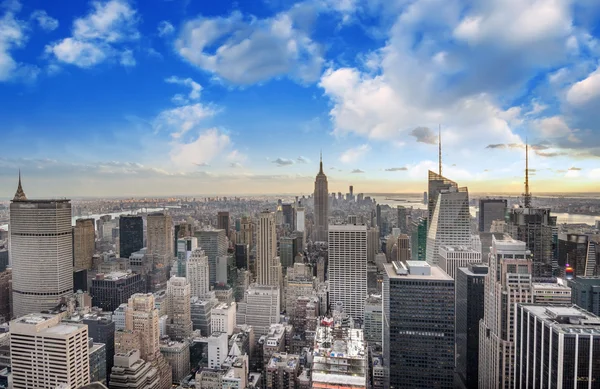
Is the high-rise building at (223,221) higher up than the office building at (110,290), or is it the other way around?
the high-rise building at (223,221)

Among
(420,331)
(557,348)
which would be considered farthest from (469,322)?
(557,348)

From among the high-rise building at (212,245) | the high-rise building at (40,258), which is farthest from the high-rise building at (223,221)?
the high-rise building at (40,258)

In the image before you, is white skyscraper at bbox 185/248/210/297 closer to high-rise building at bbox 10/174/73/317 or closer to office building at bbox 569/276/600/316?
Result: high-rise building at bbox 10/174/73/317

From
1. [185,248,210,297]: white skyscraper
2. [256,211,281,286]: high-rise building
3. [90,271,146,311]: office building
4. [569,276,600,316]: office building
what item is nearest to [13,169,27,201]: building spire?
[90,271,146,311]: office building

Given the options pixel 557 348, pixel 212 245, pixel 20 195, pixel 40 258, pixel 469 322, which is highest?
pixel 20 195

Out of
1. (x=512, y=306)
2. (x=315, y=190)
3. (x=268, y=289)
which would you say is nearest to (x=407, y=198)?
(x=315, y=190)

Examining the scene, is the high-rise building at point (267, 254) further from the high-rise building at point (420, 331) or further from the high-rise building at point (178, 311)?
the high-rise building at point (420, 331)

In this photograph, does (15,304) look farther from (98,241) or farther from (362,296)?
(362,296)

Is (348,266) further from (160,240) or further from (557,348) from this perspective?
(557,348)

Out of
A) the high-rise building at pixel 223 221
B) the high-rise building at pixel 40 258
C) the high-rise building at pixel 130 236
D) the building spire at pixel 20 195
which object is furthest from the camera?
the high-rise building at pixel 130 236
